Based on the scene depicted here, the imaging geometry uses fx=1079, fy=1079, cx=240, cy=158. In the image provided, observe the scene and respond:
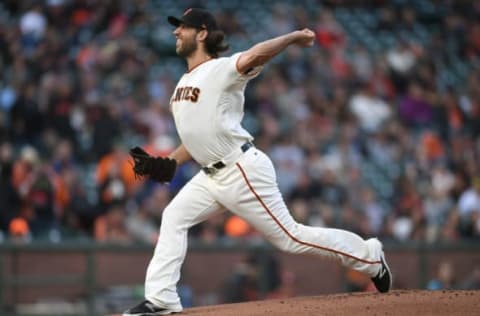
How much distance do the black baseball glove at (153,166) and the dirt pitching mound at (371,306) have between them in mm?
900

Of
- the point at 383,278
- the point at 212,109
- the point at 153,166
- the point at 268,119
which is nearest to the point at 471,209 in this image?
the point at 268,119

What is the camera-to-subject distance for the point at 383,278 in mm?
7242

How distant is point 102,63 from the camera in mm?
14516

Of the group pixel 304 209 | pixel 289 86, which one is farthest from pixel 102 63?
pixel 304 209

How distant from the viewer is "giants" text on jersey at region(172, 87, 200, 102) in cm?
671

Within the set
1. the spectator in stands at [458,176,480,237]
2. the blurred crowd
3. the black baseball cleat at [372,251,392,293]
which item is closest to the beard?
the black baseball cleat at [372,251,392,293]

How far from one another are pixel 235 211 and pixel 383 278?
1.17 m

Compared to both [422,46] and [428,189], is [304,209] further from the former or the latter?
[422,46]

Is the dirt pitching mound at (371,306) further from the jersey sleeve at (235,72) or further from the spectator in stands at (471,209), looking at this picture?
the spectator in stands at (471,209)

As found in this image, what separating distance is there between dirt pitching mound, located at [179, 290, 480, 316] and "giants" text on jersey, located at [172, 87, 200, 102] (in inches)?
54.4

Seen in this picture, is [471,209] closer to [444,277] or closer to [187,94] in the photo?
[444,277]

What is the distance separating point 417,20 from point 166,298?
38.5ft

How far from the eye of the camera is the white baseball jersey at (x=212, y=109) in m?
6.67

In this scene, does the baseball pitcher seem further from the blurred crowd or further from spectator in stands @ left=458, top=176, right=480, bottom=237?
spectator in stands @ left=458, top=176, right=480, bottom=237
